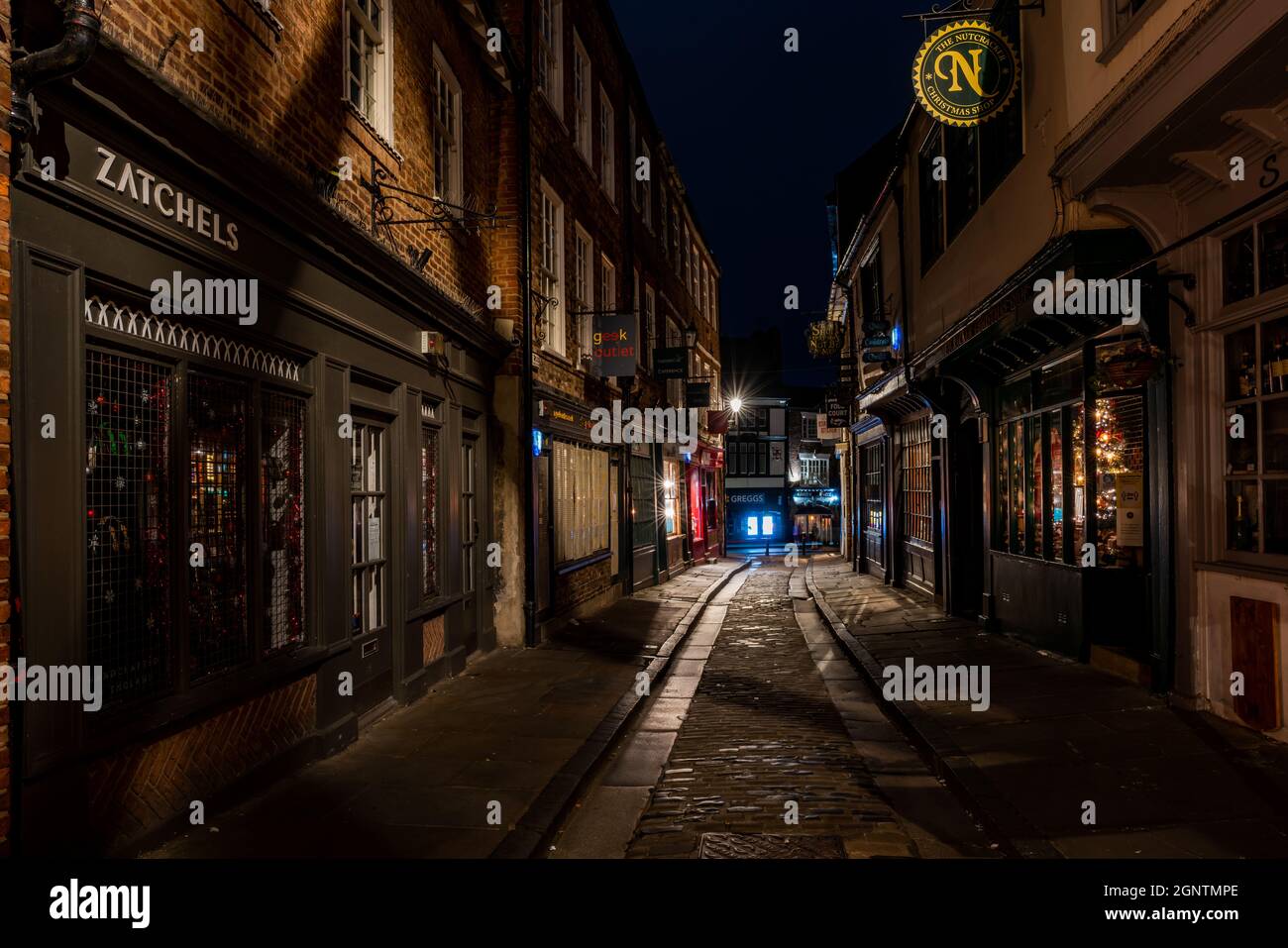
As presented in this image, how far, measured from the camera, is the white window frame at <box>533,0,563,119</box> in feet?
43.5

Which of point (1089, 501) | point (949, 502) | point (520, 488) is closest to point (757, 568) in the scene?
point (949, 502)

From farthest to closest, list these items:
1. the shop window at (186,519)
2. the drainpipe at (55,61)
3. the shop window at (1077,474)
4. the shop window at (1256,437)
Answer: the shop window at (1077,474), the shop window at (1256,437), the shop window at (186,519), the drainpipe at (55,61)

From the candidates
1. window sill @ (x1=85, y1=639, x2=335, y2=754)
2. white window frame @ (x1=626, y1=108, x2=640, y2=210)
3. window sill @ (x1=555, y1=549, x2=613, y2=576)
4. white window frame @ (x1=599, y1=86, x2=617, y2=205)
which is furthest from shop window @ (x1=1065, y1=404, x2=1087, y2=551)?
white window frame @ (x1=626, y1=108, x2=640, y2=210)

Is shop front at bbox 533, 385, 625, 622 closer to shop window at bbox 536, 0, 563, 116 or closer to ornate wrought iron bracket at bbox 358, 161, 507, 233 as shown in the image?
ornate wrought iron bracket at bbox 358, 161, 507, 233

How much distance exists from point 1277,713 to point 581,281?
12115 millimetres

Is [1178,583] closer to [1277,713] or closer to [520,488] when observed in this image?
[1277,713]

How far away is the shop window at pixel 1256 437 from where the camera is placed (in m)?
6.48

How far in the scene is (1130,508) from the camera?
8344mm

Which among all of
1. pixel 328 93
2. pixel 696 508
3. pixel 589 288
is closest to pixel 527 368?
pixel 589 288

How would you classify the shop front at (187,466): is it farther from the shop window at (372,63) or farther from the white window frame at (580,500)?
the white window frame at (580,500)

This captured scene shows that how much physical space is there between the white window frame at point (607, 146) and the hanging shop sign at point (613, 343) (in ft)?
11.5

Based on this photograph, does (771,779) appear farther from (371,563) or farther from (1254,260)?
(1254,260)

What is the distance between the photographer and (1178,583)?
7559mm

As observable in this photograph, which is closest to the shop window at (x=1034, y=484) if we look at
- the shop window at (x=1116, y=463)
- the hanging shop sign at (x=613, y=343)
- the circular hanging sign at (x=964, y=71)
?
the shop window at (x=1116, y=463)
